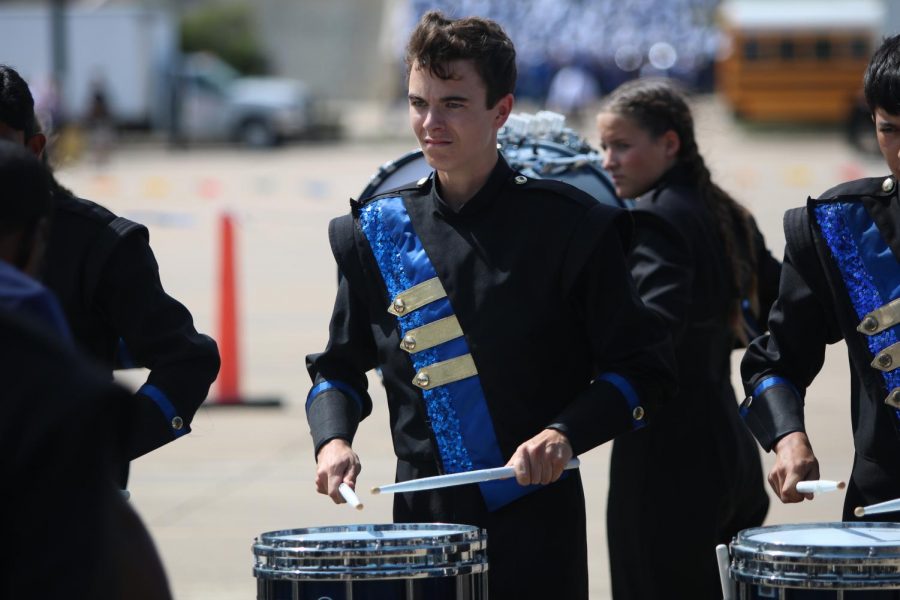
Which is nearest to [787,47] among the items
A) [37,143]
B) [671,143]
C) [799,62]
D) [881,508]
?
[799,62]

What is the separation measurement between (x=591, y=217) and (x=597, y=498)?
4.58 m

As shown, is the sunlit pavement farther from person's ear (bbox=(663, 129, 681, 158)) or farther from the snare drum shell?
the snare drum shell

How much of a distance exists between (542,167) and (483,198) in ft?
4.51

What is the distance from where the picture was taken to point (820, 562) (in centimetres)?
276

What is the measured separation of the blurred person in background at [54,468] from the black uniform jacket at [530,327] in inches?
60.0

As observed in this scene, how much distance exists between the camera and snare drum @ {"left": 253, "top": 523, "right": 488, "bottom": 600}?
2.86 m

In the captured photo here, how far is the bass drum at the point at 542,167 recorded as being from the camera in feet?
15.7

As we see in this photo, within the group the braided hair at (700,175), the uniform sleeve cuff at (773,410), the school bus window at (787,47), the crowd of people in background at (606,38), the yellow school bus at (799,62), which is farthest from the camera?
the crowd of people in background at (606,38)

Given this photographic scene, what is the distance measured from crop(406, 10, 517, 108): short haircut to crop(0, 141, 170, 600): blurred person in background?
5.47 ft

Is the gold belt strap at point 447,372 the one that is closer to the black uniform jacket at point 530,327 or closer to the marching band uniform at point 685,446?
the black uniform jacket at point 530,327

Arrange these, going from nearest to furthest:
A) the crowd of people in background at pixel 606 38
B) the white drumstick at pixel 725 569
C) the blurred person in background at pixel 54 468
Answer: the blurred person in background at pixel 54 468
the white drumstick at pixel 725 569
the crowd of people in background at pixel 606 38

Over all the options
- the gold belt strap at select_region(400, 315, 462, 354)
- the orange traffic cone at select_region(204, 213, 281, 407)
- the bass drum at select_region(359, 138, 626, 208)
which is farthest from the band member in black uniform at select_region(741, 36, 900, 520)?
the orange traffic cone at select_region(204, 213, 281, 407)

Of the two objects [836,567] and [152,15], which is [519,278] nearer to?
[836,567]

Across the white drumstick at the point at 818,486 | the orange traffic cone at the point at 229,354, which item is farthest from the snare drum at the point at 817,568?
the orange traffic cone at the point at 229,354
